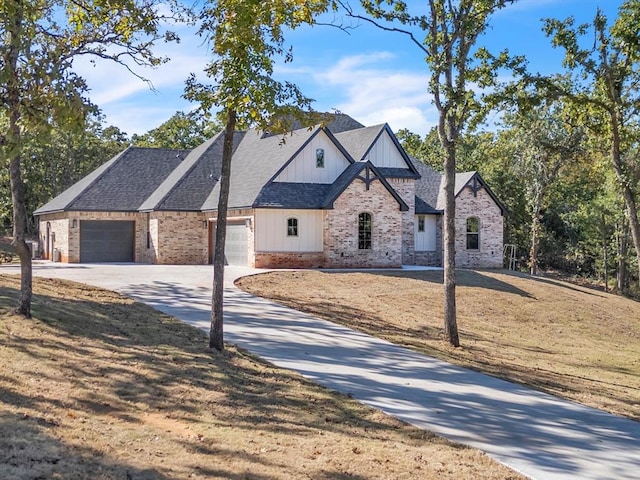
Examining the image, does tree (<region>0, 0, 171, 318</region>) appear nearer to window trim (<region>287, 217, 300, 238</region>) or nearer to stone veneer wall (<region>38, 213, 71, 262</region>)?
window trim (<region>287, 217, 300, 238</region>)

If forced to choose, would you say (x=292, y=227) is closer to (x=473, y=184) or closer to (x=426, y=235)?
(x=426, y=235)

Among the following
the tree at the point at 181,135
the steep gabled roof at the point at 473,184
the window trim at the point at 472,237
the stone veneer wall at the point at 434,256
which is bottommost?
the stone veneer wall at the point at 434,256

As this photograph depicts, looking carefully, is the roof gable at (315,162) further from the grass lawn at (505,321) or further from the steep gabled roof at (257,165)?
the grass lawn at (505,321)

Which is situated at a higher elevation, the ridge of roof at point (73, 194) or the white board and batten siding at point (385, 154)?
the white board and batten siding at point (385, 154)

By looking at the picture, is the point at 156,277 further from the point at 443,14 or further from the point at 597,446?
the point at 597,446

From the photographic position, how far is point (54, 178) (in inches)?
2165

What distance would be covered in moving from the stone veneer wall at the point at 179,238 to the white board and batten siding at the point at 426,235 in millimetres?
10939

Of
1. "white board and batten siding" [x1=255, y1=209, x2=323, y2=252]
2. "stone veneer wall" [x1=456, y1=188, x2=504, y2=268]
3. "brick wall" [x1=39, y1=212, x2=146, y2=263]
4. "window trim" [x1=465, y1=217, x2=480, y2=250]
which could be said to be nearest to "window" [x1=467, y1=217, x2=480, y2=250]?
"window trim" [x1=465, y1=217, x2=480, y2=250]

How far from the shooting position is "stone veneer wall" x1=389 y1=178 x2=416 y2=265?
35.2 meters

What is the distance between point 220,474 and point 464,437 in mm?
3530

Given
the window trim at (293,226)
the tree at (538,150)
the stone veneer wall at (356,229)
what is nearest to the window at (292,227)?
the window trim at (293,226)

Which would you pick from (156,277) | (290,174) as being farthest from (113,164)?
(156,277)

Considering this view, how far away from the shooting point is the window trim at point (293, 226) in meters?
31.0

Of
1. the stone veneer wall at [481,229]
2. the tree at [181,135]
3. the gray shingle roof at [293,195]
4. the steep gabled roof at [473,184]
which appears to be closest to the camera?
the gray shingle roof at [293,195]
